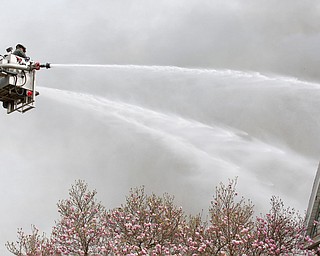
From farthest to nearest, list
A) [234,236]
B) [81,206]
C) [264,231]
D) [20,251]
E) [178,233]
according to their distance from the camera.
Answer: [20,251], [81,206], [178,233], [264,231], [234,236]

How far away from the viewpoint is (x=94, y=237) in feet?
101

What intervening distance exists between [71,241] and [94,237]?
1490mm

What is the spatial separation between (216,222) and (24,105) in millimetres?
12629

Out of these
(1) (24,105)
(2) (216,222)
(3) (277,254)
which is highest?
(1) (24,105)

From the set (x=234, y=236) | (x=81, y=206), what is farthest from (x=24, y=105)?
(x=81, y=206)

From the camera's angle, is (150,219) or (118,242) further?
(150,219)

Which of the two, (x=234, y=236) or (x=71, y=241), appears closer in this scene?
(x=234, y=236)

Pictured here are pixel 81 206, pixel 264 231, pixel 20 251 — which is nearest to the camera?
pixel 264 231

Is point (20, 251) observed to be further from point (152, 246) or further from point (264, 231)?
point (264, 231)

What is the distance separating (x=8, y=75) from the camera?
16516 millimetres

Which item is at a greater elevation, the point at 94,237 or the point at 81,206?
the point at 81,206

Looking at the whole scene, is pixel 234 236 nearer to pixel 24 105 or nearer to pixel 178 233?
pixel 178 233

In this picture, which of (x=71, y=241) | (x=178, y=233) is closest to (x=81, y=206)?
(x=71, y=241)

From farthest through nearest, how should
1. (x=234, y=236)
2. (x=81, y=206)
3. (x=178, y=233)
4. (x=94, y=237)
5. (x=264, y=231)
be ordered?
1. (x=81, y=206)
2. (x=94, y=237)
3. (x=178, y=233)
4. (x=264, y=231)
5. (x=234, y=236)
